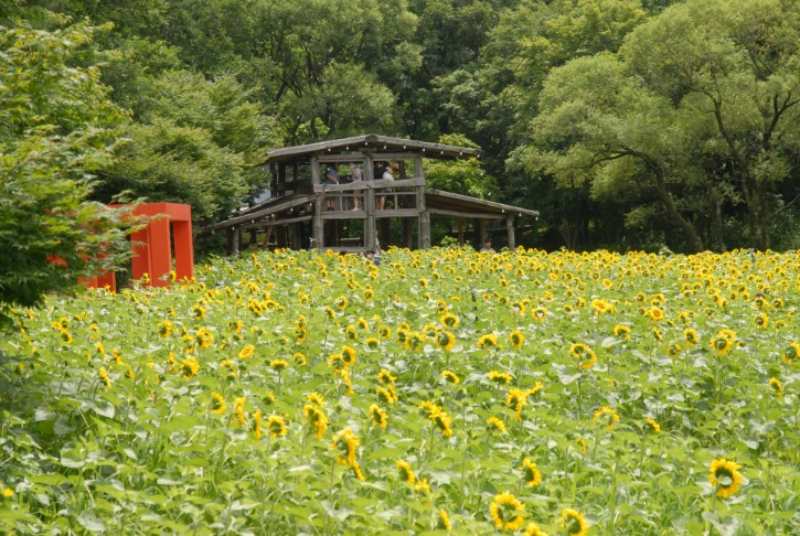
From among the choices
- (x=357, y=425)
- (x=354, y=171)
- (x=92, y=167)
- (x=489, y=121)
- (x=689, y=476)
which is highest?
(x=489, y=121)

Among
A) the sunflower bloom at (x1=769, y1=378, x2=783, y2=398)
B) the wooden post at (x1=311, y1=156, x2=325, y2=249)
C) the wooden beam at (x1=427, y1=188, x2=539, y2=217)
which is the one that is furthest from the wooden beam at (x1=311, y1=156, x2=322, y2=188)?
the sunflower bloom at (x1=769, y1=378, x2=783, y2=398)

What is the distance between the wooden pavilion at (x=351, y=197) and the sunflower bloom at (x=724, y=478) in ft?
65.0

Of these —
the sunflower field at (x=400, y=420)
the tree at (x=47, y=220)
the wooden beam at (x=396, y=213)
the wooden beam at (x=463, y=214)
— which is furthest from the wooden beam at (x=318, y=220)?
the tree at (x=47, y=220)

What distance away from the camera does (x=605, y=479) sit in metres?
4.48

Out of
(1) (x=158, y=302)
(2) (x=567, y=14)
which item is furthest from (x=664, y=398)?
(2) (x=567, y=14)

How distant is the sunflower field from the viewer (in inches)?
138

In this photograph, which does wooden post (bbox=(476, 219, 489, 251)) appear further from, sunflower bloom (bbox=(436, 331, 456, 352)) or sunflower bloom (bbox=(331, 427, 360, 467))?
sunflower bloom (bbox=(331, 427, 360, 467))

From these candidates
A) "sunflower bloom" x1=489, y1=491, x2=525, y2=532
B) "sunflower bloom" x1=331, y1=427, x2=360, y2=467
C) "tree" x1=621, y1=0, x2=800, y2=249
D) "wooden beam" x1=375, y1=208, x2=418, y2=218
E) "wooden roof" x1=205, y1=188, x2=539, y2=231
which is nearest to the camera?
"sunflower bloom" x1=489, y1=491, x2=525, y2=532

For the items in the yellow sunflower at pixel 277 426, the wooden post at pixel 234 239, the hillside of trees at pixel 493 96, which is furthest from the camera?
the wooden post at pixel 234 239

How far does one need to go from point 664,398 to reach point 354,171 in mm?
20828

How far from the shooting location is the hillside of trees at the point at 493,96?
1881 cm

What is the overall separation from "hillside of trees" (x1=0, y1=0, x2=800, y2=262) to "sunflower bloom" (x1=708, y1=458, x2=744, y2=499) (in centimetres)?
574

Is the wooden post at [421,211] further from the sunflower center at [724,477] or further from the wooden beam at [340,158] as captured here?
the sunflower center at [724,477]

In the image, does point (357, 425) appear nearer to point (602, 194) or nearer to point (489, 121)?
point (602, 194)
